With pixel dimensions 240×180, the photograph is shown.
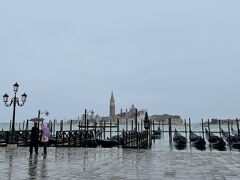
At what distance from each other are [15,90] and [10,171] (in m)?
11.7

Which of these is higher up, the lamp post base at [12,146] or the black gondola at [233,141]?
the lamp post base at [12,146]

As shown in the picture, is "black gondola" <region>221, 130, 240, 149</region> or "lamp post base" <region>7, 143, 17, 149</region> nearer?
"lamp post base" <region>7, 143, 17, 149</region>

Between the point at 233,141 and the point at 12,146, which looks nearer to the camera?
the point at 12,146

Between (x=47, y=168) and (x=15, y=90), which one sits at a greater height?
(x=15, y=90)

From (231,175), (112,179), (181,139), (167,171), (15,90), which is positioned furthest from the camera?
(181,139)

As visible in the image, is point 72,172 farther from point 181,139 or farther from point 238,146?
point 181,139

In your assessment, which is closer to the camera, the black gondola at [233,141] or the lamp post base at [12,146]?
the lamp post base at [12,146]

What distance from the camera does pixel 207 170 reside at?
33.0ft

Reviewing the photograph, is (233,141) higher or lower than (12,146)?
lower

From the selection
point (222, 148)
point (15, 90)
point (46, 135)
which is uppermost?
point (15, 90)

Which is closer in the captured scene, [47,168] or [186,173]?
[186,173]

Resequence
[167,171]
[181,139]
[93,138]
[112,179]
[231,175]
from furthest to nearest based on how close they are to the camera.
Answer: [181,139] → [93,138] → [167,171] → [231,175] → [112,179]

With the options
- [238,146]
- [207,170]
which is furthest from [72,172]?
[238,146]

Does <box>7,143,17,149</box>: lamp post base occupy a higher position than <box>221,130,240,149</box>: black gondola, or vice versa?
<box>7,143,17,149</box>: lamp post base
